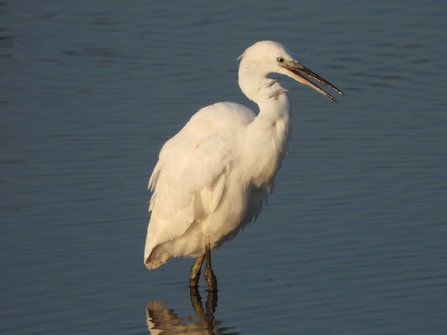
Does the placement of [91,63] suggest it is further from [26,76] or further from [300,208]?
[300,208]

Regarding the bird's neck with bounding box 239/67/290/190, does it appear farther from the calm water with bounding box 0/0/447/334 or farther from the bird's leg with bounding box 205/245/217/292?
the calm water with bounding box 0/0/447/334

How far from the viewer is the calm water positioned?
796 cm

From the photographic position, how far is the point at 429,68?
1368 centimetres

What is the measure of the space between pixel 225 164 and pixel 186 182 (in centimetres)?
42

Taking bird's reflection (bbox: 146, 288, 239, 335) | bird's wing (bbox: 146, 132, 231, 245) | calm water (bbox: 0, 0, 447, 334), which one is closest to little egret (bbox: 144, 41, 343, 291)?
bird's wing (bbox: 146, 132, 231, 245)

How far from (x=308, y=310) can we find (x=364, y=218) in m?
2.04

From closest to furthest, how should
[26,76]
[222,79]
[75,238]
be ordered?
[75,238]
[222,79]
[26,76]

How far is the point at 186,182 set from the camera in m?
8.32

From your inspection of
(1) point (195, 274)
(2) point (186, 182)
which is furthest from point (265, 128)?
(1) point (195, 274)

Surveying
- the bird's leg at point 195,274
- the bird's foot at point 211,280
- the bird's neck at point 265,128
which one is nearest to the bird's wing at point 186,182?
the bird's neck at point 265,128

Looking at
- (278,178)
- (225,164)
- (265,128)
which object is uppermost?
(265,128)

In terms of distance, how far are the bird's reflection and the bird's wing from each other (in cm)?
73

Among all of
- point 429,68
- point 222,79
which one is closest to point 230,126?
point 222,79

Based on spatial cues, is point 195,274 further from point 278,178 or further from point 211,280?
point 278,178
